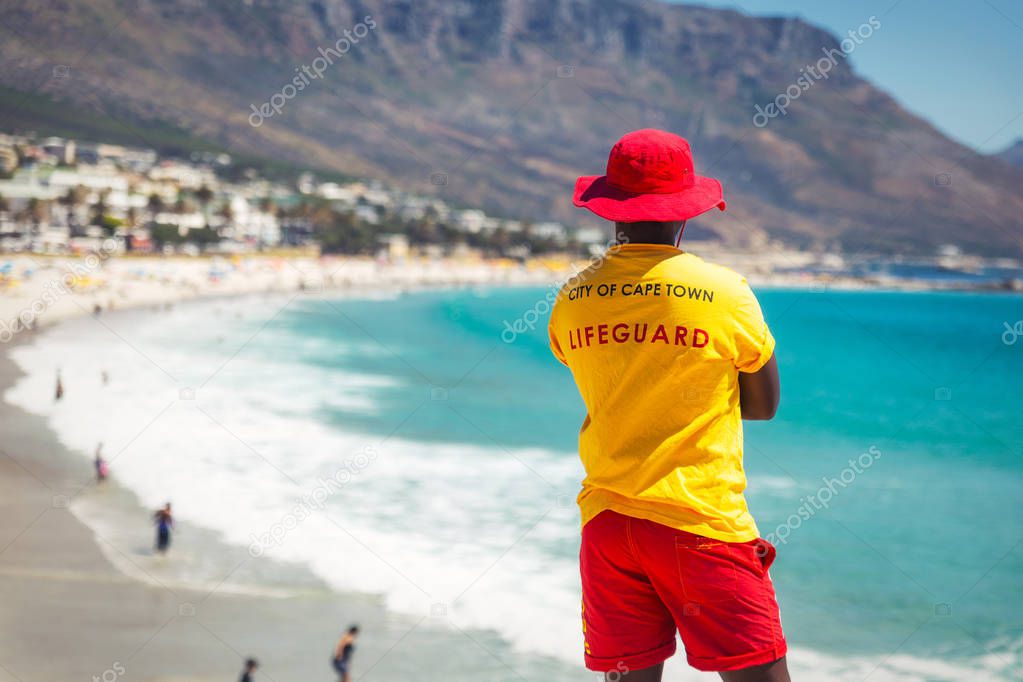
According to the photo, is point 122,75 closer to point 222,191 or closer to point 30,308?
point 222,191

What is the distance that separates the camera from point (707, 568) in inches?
73.3

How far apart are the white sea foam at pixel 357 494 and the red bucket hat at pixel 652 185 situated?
9.17 metres

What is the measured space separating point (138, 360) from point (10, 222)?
6629 cm

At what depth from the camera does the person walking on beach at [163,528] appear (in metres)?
12.5

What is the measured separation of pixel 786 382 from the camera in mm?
48156

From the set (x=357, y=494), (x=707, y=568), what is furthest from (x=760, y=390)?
(x=357, y=494)

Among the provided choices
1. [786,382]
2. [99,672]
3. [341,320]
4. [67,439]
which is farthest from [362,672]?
[341,320]

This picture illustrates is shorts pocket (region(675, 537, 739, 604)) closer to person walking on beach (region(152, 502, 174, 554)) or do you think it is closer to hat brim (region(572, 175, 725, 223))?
hat brim (region(572, 175, 725, 223))

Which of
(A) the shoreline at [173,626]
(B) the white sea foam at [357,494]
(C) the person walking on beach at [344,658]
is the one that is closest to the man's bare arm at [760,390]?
(C) the person walking on beach at [344,658]

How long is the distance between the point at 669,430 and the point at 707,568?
10.9 inches

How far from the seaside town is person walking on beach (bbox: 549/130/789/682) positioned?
284 feet

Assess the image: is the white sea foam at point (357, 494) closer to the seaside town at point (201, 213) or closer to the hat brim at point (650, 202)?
the hat brim at point (650, 202)

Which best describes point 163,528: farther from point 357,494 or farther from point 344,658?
point 357,494

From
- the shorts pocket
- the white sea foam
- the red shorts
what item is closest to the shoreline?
the white sea foam
